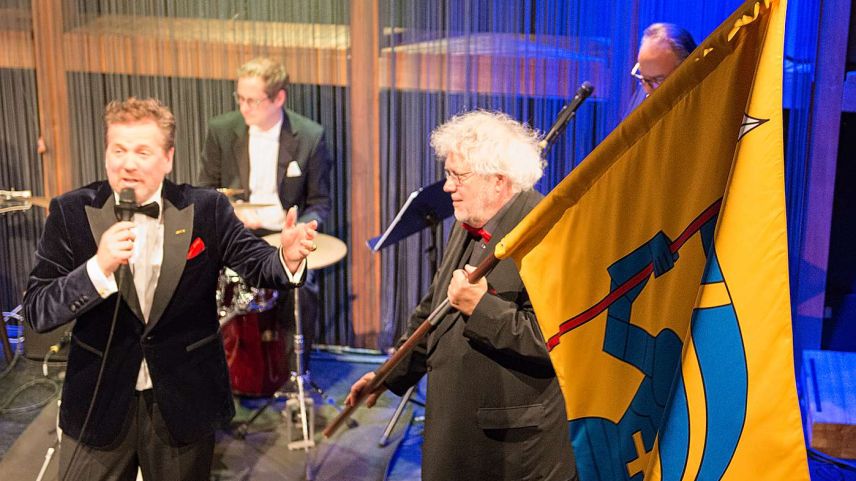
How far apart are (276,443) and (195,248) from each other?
2.05 metres

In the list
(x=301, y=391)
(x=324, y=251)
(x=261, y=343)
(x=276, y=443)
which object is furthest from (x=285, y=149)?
(x=276, y=443)

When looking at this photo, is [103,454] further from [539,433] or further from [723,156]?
[723,156]

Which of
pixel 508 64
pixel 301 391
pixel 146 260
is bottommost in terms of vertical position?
pixel 301 391

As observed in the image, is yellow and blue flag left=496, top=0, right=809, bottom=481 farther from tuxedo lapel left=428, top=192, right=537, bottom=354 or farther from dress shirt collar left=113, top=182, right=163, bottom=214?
dress shirt collar left=113, top=182, right=163, bottom=214

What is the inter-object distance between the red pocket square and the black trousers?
45 centimetres

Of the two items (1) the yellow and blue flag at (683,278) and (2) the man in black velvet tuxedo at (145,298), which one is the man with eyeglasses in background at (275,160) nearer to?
(2) the man in black velvet tuxedo at (145,298)

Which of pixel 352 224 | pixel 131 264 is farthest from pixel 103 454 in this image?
pixel 352 224

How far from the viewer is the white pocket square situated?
210 inches

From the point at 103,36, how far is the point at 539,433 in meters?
3.98

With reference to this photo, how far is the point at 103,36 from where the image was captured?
19.1 ft

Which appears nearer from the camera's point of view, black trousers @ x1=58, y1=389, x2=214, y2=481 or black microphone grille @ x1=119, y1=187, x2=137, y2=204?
black microphone grille @ x1=119, y1=187, x2=137, y2=204

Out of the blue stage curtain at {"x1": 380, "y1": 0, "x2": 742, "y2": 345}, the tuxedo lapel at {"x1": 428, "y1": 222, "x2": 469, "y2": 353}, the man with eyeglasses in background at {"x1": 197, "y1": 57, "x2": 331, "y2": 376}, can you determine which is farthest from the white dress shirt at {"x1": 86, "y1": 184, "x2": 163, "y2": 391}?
the blue stage curtain at {"x1": 380, "y1": 0, "x2": 742, "y2": 345}

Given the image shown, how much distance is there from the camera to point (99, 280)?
9.31 feet

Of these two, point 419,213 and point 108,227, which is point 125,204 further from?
point 419,213
